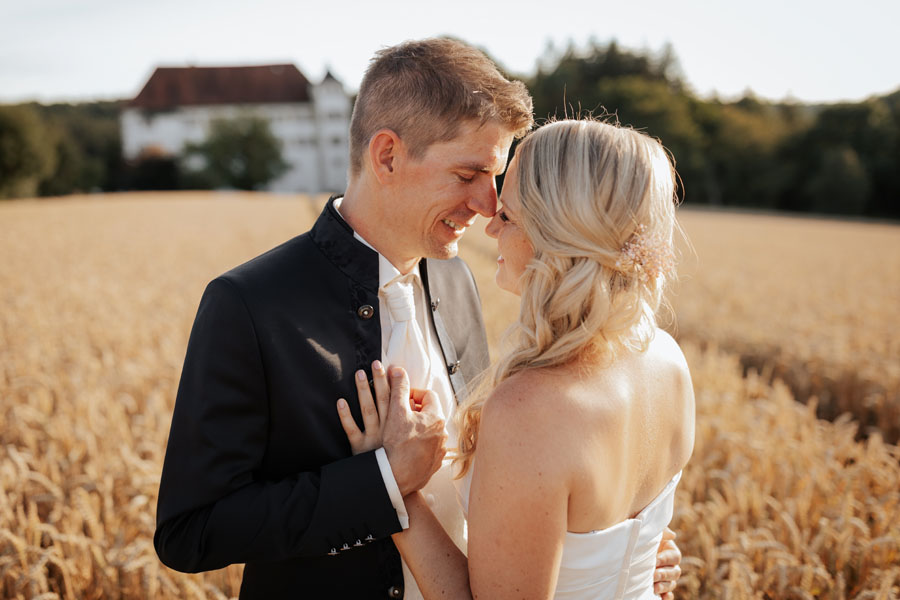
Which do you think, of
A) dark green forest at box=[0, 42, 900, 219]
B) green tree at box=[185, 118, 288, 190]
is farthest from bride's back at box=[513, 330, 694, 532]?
green tree at box=[185, 118, 288, 190]

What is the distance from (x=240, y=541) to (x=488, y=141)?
151 centimetres

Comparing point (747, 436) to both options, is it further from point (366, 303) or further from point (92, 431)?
point (92, 431)

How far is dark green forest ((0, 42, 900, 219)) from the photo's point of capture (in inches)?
2149

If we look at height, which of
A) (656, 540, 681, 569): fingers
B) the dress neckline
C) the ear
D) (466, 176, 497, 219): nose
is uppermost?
the ear

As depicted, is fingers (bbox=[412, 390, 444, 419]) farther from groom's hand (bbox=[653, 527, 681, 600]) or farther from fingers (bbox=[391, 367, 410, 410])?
groom's hand (bbox=[653, 527, 681, 600])

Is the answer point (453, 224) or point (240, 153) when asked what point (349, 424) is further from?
point (240, 153)

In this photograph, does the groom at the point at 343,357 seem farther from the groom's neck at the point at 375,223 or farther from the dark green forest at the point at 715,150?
the dark green forest at the point at 715,150

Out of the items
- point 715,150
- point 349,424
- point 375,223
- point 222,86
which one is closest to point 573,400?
point 349,424

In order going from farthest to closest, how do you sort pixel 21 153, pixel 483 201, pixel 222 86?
1. pixel 222 86
2. pixel 21 153
3. pixel 483 201

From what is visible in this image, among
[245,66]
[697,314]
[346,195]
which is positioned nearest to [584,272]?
[346,195]

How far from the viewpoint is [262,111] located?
84562 millimetres

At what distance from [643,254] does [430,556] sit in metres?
1.11

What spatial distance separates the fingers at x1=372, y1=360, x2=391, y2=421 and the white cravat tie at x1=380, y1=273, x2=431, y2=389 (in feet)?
0.69

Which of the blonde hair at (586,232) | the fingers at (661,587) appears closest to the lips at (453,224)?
the blonde hair at (586,232)
